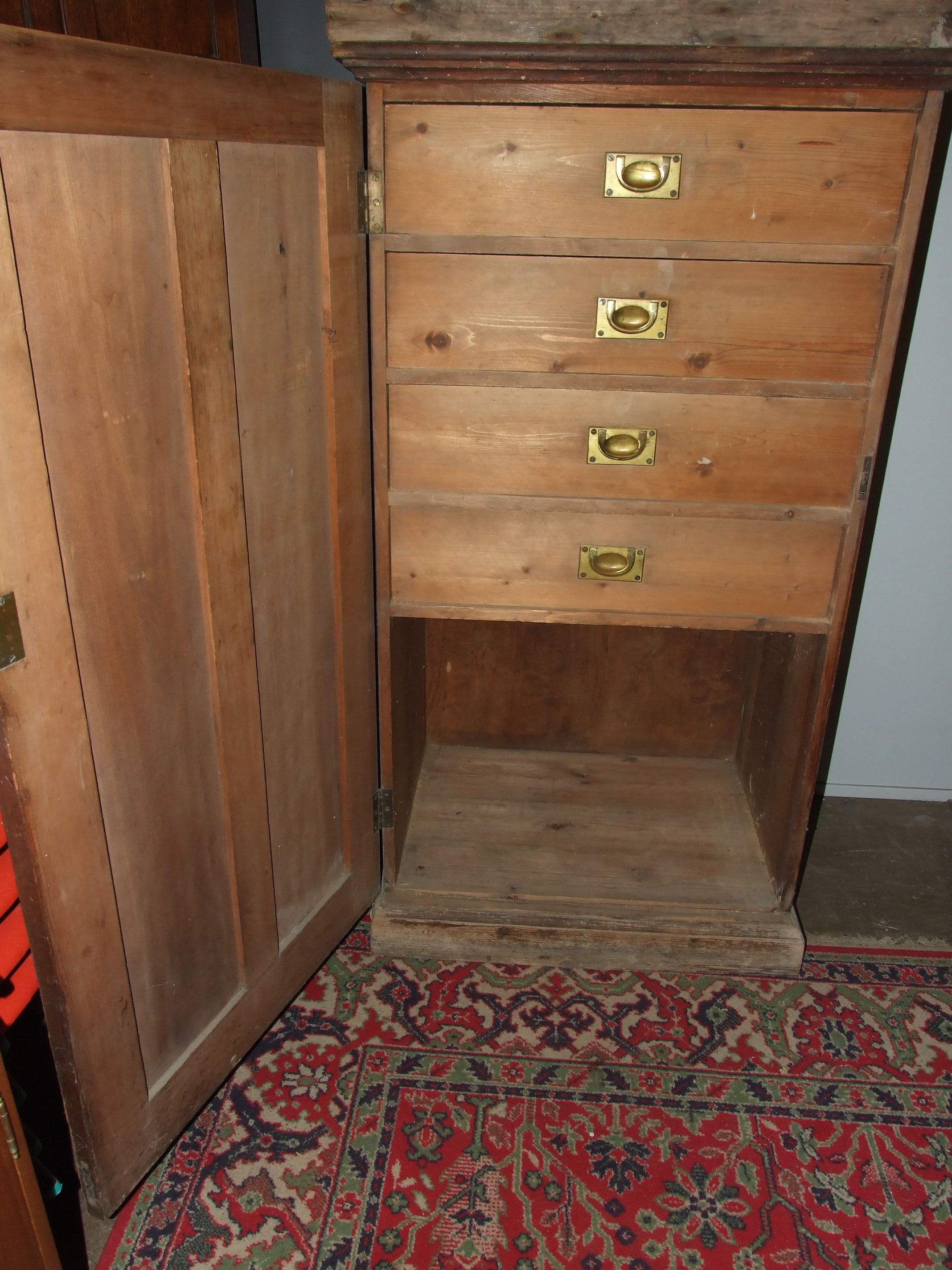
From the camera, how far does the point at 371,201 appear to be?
141cm

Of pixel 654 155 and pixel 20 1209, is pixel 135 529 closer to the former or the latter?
pixel 20 1209

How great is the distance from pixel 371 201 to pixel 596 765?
53.6 inches

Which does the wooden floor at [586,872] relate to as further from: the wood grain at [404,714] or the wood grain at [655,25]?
the wood grain at [655,25]

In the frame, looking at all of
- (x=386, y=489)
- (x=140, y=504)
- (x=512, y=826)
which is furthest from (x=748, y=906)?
(x=140, y=504)

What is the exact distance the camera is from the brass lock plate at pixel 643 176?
4.47 ft

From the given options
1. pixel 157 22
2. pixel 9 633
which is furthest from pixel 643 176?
pixel 9 633

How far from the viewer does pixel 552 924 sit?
185 cm

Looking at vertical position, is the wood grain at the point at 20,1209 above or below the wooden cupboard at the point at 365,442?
below

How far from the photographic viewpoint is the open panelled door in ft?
3.30

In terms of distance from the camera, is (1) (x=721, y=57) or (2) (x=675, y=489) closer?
(1) (x=721, y=57)

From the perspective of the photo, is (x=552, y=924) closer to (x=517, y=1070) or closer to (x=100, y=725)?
(x=517, y=1070)

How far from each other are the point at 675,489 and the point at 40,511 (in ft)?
3.07

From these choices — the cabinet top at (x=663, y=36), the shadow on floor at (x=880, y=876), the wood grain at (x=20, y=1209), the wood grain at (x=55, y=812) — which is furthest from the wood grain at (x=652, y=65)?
the shadow on floor at (x=880, y=876)

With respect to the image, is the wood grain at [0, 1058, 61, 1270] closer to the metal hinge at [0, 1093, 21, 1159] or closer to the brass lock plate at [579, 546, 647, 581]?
the metal hinge at [0, 1093, 21, 1159]
